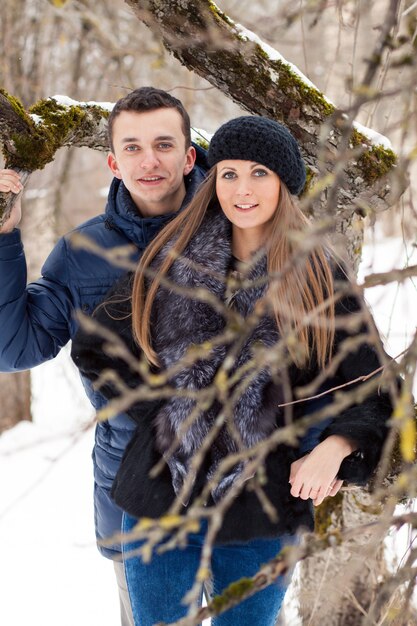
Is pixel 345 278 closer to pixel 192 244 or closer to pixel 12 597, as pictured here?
pixel 192 244

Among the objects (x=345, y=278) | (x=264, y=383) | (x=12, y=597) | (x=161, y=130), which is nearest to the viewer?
(x=264, y=383)

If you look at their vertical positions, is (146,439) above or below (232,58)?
below

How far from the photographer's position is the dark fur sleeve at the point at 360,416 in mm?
1937

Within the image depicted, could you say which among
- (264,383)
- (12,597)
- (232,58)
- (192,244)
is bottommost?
(12,597)

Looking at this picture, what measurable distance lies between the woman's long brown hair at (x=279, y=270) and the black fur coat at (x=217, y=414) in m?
0.04

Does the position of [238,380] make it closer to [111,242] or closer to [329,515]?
[111,242]

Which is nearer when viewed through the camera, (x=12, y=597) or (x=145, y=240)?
(x=145, y=240)

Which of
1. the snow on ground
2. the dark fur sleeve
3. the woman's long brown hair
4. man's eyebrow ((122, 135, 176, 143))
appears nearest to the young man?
man's eyebrow ((122, 135, 176, 143))

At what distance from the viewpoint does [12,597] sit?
3.83 meters

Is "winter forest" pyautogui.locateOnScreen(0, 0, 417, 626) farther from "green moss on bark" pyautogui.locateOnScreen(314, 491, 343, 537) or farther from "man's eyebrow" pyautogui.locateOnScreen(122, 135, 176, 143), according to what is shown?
"man's eyebrow" pyautogui.locateOnScreen(122, 135, 176, 143)

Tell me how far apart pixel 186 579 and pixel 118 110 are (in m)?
1.39

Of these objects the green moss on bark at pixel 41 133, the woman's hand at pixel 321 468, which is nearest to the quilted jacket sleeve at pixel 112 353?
the woman's hand at pixel 321 468

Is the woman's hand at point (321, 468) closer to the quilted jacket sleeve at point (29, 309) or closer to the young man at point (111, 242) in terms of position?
the young man at point (111, 242)

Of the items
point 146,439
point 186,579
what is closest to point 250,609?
point 186,579
